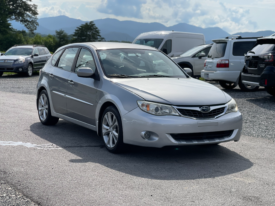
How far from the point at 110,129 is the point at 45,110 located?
8.40 feet

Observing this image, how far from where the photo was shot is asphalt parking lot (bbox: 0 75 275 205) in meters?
3.97

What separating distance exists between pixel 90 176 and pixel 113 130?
1.19 meters

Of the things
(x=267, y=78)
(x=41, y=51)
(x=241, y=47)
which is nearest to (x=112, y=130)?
(x=267, y=78)

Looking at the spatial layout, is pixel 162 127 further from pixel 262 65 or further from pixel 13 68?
pixel 13 68

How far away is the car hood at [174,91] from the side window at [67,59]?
5.11 ft

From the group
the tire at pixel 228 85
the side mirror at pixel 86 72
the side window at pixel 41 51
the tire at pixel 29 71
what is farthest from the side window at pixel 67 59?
the side window at pixel 41 51

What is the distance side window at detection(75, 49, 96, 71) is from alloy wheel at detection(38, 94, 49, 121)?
4.34 ft

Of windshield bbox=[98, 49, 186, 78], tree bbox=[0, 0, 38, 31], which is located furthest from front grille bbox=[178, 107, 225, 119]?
tree bbox=[0, 0, 38, 31]

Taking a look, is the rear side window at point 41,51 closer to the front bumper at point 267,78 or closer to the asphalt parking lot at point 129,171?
the front bumper at point 267,78

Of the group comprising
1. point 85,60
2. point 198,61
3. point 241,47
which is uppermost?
point 85,60

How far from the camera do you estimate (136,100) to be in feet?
17.5

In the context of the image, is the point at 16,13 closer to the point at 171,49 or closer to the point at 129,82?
the point at 171,49

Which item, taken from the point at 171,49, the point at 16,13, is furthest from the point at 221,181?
the point at 16,13

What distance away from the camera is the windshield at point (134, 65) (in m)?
6.29
